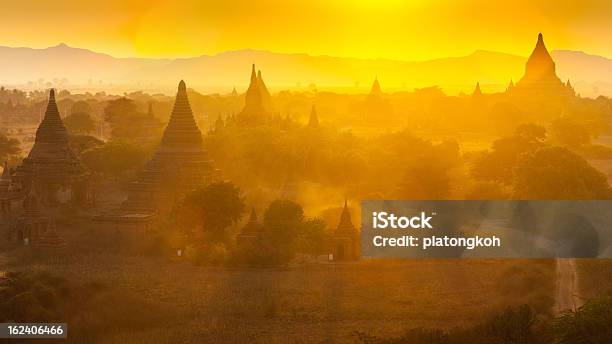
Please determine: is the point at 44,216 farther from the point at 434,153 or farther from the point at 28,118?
the point at 28,118

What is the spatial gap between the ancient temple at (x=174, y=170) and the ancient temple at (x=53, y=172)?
205 centimetres

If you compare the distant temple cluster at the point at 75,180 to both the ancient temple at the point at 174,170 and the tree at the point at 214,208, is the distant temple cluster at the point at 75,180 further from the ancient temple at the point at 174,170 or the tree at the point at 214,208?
the tree at the point at 214,208

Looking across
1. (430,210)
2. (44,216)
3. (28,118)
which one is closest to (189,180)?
(44,216)

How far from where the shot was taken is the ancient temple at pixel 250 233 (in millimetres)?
31750

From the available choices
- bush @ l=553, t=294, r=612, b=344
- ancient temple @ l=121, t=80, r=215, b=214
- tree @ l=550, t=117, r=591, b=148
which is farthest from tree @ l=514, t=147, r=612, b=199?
tree @ l=550, t=117, r=591, b=148

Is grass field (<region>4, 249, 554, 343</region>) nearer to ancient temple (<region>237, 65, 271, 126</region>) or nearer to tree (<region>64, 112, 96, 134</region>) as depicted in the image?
ancient temple (<region>237, 65, 271, 126</region>)

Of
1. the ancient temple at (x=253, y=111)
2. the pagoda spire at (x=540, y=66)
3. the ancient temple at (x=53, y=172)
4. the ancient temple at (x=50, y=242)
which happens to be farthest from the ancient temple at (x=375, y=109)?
the ancient temple at (x=50, y=242)

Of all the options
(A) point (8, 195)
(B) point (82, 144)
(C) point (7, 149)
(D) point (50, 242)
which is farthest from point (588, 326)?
(C) point (7, 149)

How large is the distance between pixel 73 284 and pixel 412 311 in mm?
7203

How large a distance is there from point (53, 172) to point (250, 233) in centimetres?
951

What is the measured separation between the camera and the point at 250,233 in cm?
3195

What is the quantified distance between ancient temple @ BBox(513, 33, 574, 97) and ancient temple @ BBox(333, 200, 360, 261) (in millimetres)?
54882

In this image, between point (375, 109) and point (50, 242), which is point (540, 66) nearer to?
point (375, 109)

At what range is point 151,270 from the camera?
30047 millimetres
